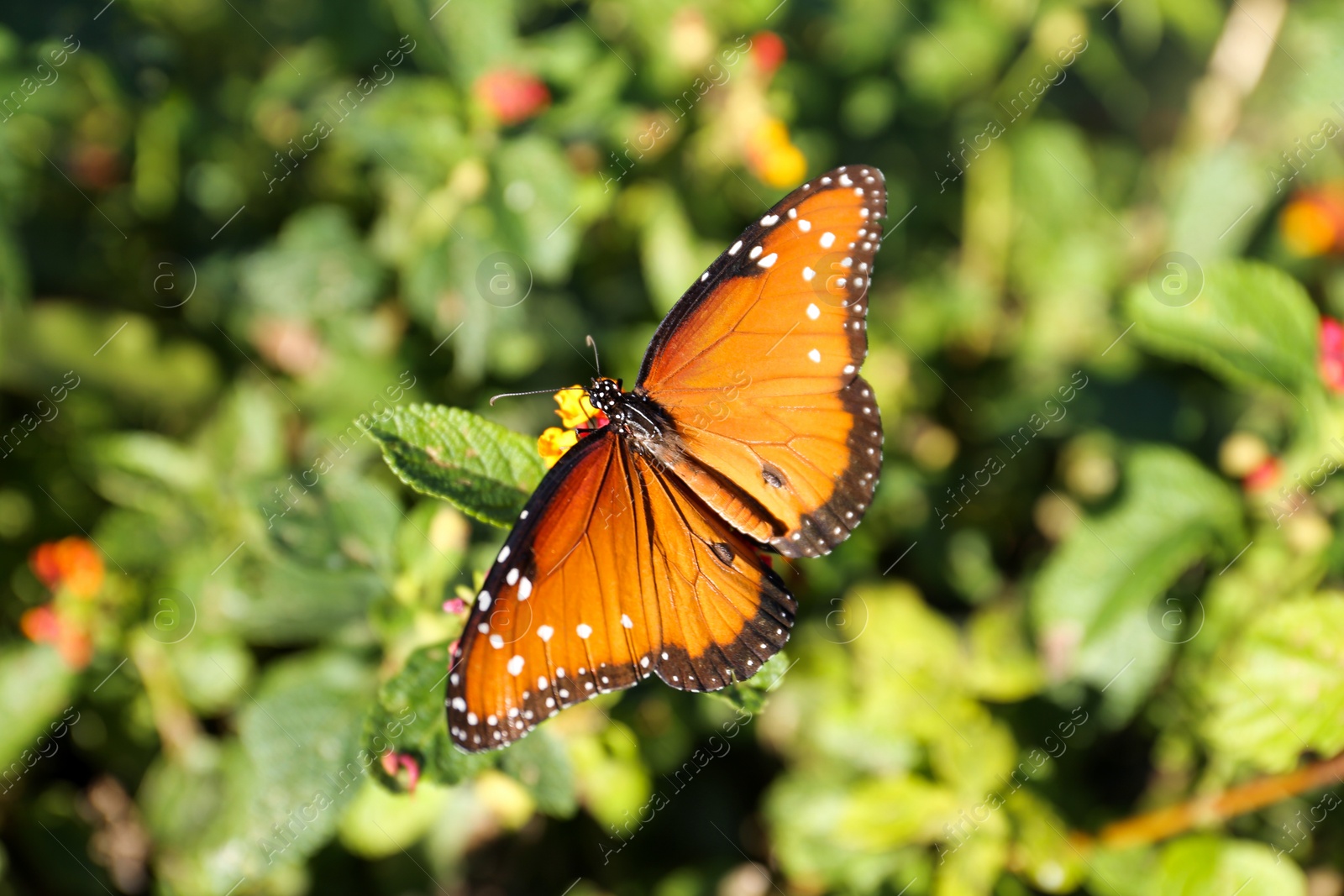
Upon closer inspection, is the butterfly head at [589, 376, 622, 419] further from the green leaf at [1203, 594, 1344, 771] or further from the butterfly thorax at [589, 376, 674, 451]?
the green leaf at [1203, 594, 1344, 771]

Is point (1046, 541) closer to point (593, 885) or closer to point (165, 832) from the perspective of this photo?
point (593, 885)

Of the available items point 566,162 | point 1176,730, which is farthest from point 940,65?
point 1176,730

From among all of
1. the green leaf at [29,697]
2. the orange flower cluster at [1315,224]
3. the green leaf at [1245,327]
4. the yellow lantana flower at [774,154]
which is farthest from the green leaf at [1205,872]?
the green leaf at [29,697]

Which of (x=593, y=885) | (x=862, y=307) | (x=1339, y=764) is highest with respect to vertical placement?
(x=862, y=307)
